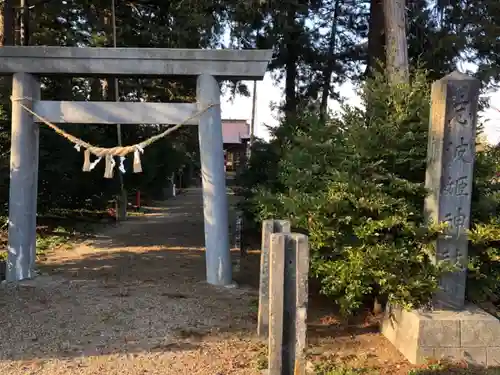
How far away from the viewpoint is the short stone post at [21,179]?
6.66m

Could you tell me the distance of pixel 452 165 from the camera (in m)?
4.39

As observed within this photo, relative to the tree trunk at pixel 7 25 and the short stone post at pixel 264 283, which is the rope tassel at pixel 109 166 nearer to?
the short stone post at pixel 264 283

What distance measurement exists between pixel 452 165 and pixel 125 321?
3473mm

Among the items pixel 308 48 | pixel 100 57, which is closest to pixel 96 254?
pixel 100 57

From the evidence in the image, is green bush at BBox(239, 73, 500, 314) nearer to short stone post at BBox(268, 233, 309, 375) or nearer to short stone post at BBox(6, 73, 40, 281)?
short stone post at BBox(268, 233, 309, 375)

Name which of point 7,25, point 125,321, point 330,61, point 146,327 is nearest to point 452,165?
point 146,327

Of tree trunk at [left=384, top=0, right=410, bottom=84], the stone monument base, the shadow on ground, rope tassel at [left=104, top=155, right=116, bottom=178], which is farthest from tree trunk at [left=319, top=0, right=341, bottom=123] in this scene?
the stone monument base

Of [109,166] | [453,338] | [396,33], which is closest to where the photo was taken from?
[453,338]

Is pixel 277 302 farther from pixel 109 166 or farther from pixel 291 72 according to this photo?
pixel 291 72

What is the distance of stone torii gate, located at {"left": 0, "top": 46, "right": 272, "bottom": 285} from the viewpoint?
6586mm

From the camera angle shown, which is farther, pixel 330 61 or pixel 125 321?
pixel 330 61

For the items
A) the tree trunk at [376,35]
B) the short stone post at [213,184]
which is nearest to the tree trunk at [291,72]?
the tree trunk at [376,35]

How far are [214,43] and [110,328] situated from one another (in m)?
7.22

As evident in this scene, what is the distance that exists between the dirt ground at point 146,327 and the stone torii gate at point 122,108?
25.0 inches
